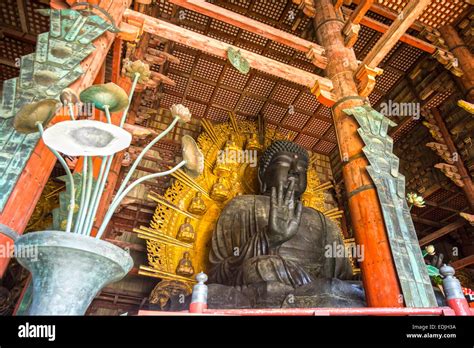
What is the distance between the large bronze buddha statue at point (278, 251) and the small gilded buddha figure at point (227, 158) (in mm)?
499

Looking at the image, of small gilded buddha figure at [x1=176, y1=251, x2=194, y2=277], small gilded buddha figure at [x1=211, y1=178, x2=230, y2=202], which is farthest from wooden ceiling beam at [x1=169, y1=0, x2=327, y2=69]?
small gilded buddha figure at [x1=176, y1=251, x2=194, y2=277]

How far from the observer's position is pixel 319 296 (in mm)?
3250

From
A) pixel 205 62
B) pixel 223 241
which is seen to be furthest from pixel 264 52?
pixel 223 241

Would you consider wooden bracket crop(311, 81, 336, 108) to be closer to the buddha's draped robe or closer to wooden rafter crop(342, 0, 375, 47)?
wooden rafter crop(342, 0, 375, 47)

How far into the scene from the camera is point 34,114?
70.9 inches

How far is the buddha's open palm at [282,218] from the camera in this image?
4453 millimetres

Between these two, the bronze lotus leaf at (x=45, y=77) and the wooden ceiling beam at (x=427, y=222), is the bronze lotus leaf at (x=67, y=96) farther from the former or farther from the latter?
the wooden ceiling beam at (x=427, y=222)

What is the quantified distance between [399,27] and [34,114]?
3582 mm

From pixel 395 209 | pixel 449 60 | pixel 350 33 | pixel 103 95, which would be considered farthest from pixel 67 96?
pixel 449 60

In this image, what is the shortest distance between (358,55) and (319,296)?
4.95m

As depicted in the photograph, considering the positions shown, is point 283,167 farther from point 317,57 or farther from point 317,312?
point 317,312

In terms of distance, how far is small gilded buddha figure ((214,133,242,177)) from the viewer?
19.8 feet

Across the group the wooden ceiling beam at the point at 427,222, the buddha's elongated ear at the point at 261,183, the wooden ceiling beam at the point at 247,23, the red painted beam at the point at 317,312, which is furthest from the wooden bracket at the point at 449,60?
the red painted beam at the point at 317,312
